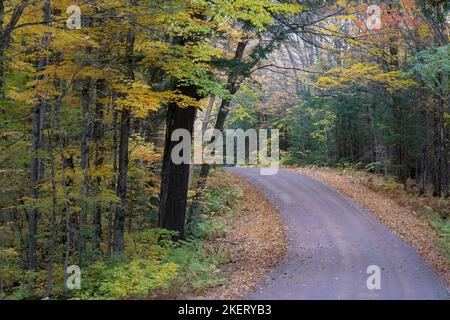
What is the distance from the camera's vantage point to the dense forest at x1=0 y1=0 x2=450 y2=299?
31.1ft

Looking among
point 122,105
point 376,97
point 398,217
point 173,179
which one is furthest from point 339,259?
point 376,97

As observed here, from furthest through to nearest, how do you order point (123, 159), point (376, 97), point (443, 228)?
point (376, 97)
point (443, 228)
point (123, 159)

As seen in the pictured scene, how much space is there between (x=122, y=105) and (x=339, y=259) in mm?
7128

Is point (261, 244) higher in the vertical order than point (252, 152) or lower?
lower

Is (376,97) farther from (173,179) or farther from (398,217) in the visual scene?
(173,179)

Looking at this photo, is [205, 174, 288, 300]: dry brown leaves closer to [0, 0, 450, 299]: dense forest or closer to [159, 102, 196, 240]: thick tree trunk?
[0, 0, 450, 299]: dense forest

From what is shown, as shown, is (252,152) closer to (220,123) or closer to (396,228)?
(220,123)

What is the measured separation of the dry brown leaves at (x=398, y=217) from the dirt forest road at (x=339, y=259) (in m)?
0.37

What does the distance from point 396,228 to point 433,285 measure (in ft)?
20.2

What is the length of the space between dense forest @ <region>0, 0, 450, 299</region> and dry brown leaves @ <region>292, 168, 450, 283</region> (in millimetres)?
3773

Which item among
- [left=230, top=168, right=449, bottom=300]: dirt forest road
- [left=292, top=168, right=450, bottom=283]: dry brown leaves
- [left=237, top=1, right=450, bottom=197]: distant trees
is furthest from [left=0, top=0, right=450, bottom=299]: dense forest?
[left=292, top=168, right=450, bottom=283]: dry brown leaves

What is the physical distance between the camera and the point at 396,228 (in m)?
16.1

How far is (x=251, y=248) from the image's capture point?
44.7ft
